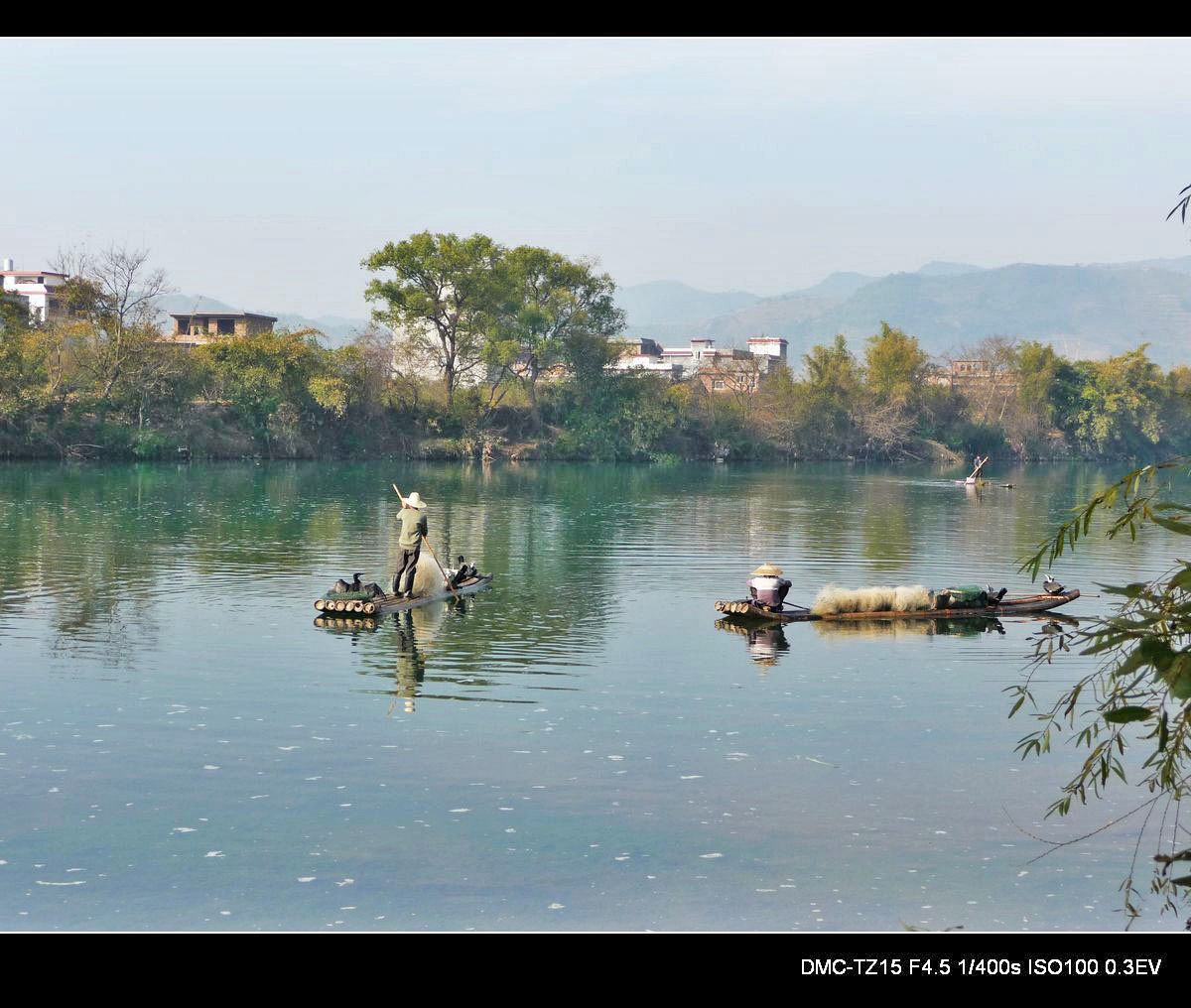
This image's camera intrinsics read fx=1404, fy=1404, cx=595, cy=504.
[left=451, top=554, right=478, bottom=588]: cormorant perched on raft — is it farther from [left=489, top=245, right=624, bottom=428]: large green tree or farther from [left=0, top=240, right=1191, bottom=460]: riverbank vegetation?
[left=489, top=245, right=624, bottom=428]: large green tree

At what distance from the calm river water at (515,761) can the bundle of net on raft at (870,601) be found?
2.57ft

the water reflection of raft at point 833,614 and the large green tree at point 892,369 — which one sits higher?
the large green tree at point 892,369

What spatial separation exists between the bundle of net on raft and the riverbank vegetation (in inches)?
2132

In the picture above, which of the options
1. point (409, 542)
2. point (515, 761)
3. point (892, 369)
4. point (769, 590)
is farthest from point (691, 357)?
point (515, 761)

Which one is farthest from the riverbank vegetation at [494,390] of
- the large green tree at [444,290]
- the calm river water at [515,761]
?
the calm river water at [515,761]

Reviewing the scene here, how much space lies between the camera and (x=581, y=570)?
99.8ft

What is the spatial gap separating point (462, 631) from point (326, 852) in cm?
1067

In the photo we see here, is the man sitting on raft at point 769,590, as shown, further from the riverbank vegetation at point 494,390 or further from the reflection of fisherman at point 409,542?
the riverbank vegetation at point 494,390

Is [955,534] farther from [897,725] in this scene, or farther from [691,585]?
[897,725]

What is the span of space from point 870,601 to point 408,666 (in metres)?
8.68

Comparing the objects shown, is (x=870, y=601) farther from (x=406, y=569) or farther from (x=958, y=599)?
(x=406, y=569)

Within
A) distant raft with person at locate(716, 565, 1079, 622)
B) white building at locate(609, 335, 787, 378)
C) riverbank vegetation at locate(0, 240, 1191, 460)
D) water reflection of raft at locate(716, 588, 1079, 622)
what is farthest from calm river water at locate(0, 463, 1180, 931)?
white building at locate(609, 335, 787, 378)

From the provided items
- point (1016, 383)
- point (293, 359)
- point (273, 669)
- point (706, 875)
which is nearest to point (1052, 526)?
point (273, 669)

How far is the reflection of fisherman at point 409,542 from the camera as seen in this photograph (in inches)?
913
